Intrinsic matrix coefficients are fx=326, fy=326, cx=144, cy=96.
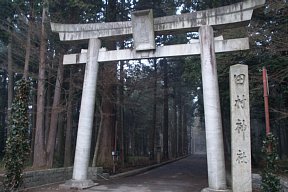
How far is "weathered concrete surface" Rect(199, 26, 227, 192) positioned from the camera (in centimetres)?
1028

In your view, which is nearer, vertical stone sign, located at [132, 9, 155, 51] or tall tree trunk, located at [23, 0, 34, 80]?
vertical stone sign, located at [132, 9, 155, 51]

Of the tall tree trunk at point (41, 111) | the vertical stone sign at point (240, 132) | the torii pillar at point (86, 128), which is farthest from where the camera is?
the tall tree trunk at point (41, 111)

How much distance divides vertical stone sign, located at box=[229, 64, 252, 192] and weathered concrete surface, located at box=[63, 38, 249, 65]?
4.22 feet

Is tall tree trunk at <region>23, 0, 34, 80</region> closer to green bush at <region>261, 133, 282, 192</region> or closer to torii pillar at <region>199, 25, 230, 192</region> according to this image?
torii pillar at <region>199, 25, 230, 192</region>

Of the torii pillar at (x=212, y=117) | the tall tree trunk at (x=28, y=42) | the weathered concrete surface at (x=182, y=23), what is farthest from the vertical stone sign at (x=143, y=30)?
the tall tree trunk at (x=28, y=42)

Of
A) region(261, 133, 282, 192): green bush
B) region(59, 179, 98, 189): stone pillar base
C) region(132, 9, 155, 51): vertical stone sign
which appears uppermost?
region(132, 9, 155, 51): vertical stone sign

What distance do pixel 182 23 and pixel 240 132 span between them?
4385 millimetres

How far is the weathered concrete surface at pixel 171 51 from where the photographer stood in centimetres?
1106

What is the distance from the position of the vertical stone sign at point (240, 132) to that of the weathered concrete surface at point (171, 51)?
129 centimetres

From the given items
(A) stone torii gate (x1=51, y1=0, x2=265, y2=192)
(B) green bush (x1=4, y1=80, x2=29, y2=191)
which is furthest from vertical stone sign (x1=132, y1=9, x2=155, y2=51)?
(B) green bush (x1=4, y1=80, x2=29, y2=191)

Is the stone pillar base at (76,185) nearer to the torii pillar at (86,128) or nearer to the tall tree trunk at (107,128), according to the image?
the torii pillar at (86,128)

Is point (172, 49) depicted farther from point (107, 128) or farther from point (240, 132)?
point (107, 128)

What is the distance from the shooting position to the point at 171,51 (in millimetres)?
11586

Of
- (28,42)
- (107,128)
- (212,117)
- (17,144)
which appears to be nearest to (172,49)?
(212,117)
